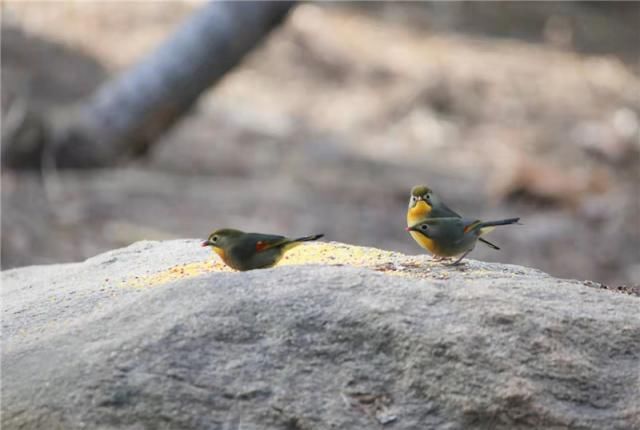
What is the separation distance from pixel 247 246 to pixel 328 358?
635mm

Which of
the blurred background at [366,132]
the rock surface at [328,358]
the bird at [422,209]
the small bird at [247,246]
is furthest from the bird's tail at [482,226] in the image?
the blurred background at [366,132]

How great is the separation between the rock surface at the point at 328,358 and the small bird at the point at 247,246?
0.61 ft

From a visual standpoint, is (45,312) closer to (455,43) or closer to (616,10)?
(455,43)

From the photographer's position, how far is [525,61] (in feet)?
48.7

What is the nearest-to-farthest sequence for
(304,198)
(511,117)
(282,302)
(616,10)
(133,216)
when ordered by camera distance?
(282,302)
(133,216)
(304,198)
(511,117)
(616,10)

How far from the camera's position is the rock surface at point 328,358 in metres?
2.93

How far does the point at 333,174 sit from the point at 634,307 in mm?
7284

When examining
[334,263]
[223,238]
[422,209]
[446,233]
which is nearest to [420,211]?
[422,209]

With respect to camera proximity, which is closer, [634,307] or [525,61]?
[634,307]

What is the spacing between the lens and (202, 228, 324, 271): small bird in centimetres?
355

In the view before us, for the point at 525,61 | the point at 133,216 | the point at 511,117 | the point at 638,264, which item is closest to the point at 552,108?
the point at 511,117

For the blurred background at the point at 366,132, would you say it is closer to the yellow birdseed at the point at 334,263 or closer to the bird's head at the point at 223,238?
the yellow birdseed at the point at 334,263

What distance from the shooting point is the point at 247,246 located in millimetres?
3568

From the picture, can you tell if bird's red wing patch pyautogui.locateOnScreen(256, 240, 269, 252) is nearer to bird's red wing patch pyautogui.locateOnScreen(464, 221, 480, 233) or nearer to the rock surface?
the rock surface
